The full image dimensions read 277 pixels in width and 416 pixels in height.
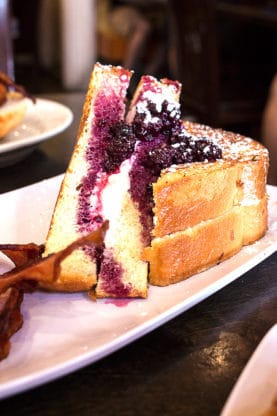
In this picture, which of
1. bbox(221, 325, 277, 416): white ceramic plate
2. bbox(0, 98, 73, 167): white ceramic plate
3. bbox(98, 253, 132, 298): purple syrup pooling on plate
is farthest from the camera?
bbox(0, 98, 73, 167): white ceramic plate

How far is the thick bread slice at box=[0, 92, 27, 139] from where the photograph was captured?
5.38 ft

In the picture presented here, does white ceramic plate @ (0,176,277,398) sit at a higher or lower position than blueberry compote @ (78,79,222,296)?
lower

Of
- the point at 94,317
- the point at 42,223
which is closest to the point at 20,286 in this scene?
the point at 94,317

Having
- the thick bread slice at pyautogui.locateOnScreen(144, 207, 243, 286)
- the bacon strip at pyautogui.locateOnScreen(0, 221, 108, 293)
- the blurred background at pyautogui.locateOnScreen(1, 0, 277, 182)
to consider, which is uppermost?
the bacon strip at pyautogui.locateOnScreen(0, 221, 108, 293)

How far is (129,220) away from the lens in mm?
1015

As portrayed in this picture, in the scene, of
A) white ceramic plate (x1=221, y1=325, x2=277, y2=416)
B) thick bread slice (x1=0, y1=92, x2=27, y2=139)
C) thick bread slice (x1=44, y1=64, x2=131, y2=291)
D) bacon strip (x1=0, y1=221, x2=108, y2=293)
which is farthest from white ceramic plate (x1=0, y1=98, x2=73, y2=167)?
white ceramic plate (x1=221, y1=325, x2=277, y2=416)

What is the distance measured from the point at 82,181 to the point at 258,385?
1.49 ft

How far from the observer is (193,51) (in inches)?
155

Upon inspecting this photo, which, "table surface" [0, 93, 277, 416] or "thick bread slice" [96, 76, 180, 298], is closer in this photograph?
"table surface" [0, 93, 277, 416]

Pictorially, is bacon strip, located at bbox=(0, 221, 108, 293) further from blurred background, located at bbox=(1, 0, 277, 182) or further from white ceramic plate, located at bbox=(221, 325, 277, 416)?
blurred background, located at bbox=(1, 0, 277, 182)

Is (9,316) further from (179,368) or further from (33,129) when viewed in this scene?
(33,129)

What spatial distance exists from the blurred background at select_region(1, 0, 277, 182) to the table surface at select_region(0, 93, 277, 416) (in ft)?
5.18

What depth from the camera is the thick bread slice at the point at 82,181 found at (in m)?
1.00

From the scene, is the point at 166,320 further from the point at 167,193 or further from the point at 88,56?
the point at 88,56
